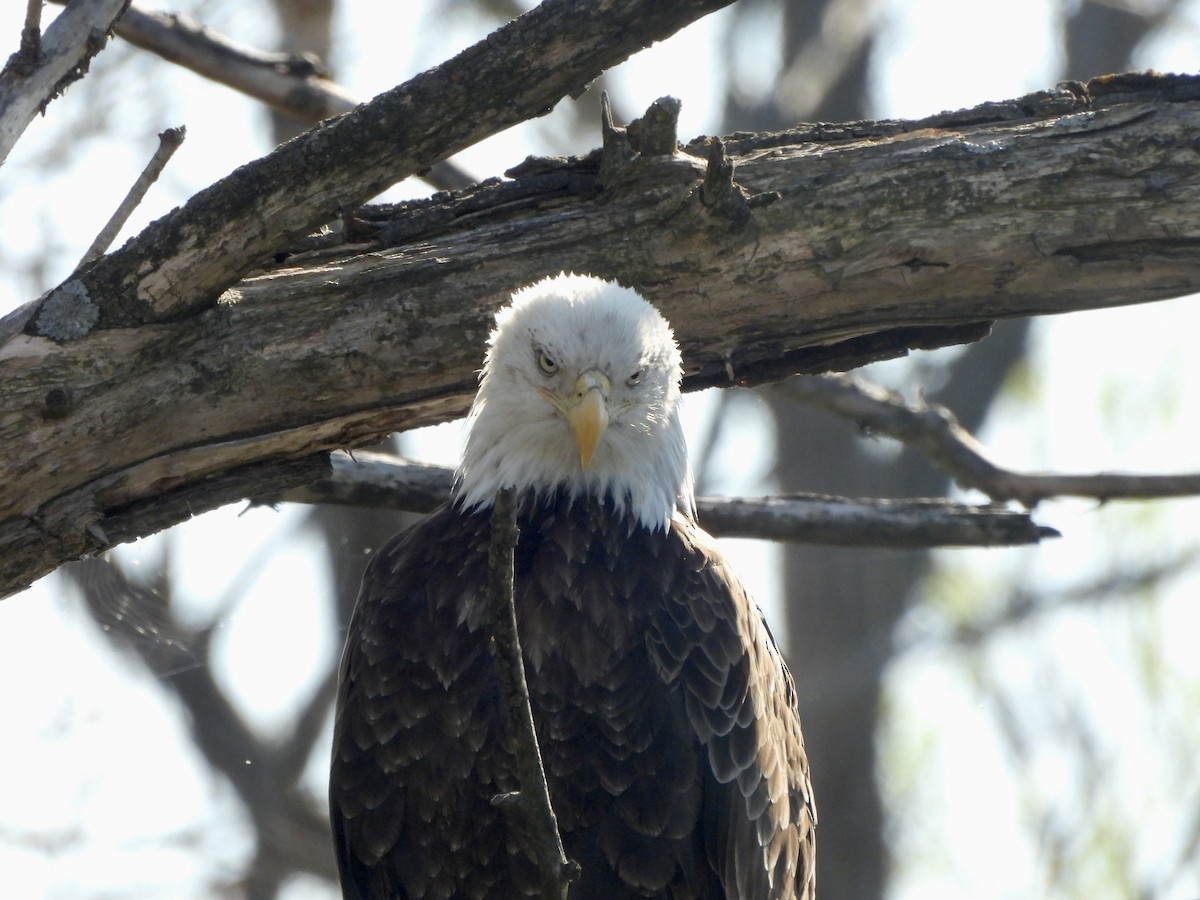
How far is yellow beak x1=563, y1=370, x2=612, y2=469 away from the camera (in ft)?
12.7

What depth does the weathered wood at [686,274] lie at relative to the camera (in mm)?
3775

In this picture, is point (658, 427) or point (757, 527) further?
point (757, 527)

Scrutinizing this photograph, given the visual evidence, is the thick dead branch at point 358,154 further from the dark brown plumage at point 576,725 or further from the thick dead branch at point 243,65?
the thick dead branch at point 243,65

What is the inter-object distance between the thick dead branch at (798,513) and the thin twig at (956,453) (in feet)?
0.56

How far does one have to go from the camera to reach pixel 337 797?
4.05 meters

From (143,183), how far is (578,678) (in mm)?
1648

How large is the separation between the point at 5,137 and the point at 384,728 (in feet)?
5.83

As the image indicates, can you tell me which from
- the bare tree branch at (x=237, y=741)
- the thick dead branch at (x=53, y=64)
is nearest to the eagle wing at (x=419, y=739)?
the thick dead branch at (x=53, y=64)

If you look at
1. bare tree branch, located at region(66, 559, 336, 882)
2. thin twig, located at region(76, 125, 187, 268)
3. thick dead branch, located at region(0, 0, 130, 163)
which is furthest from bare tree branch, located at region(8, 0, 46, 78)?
bare tree branch, located at region(66, 559, 336, 882)

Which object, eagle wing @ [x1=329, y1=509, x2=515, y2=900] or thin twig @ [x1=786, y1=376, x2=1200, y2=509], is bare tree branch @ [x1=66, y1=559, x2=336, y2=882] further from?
thin twig @ [x1=786, y1=376, x2=1200, y2=509]

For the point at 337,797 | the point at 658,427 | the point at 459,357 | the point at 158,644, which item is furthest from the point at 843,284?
the point at 158,644

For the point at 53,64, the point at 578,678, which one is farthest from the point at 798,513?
the point at 53,64

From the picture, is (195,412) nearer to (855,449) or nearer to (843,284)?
(843,284)

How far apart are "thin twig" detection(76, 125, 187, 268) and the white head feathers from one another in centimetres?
98
